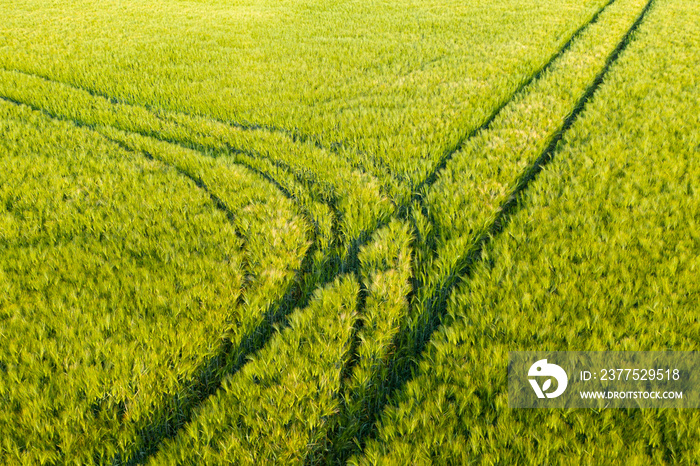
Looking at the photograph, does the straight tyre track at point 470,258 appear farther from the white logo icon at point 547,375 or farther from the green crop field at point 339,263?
the white logo icon at point 547,375

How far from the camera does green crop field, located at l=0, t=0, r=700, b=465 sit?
6.77ft

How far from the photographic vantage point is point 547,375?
223cm

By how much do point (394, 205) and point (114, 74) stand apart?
7.55 metres

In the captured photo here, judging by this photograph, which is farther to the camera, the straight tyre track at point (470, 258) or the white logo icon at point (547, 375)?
the straight tyre track at point (470, 258)

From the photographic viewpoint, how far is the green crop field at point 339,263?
206 centimetres

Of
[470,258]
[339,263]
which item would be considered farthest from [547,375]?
[339,263]

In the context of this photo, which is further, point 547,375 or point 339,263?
point 339,263

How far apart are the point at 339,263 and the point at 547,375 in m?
1.83

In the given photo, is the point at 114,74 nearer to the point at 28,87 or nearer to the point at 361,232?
the point at 28,87

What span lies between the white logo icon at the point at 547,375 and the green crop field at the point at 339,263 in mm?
127

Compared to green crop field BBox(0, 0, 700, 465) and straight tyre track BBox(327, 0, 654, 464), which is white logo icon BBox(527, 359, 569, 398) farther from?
straight tyre track BBox(327, 0, 654, 464)

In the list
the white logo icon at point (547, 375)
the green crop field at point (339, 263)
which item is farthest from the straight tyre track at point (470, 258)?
the white logo icon at point (547, 375)

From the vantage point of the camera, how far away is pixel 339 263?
3490 millimetres

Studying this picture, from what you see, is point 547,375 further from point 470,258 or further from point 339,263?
point 339,263
